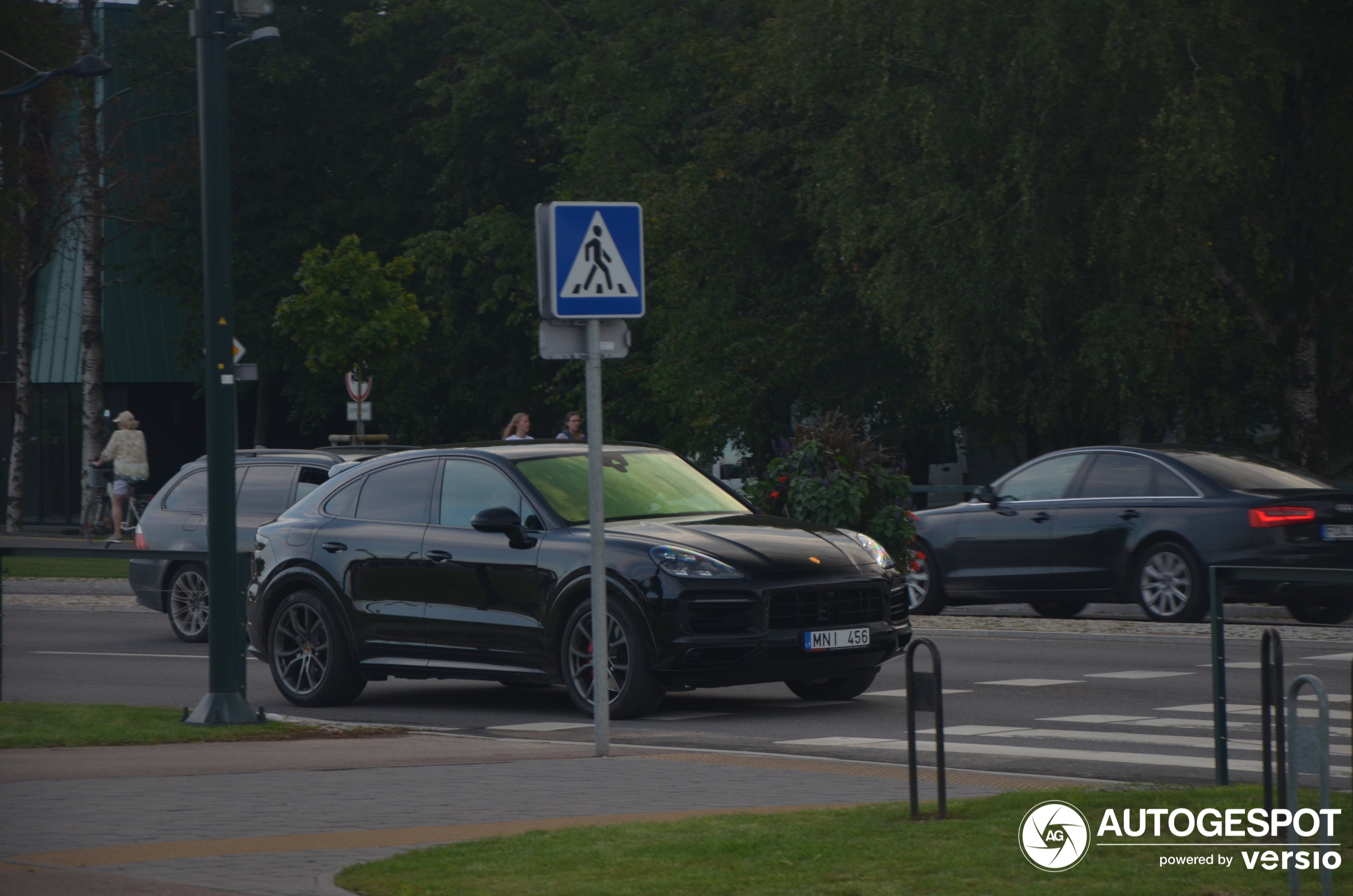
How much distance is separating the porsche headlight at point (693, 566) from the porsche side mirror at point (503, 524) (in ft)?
3.40

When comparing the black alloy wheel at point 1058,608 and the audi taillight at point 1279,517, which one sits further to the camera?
the black alloy wheel at point 1058,608

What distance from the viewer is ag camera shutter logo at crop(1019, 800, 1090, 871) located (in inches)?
253

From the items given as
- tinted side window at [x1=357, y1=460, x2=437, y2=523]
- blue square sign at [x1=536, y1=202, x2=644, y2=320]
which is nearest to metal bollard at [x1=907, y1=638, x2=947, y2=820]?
blue square sign at [x1=536, y1=202, x2=644, y2=320]

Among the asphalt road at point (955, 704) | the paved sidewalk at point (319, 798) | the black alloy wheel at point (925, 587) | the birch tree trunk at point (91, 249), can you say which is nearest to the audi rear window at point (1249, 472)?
the asphalt road at point (955, 704)

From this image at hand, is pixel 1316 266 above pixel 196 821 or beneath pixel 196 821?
above

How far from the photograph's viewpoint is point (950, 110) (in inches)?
1141

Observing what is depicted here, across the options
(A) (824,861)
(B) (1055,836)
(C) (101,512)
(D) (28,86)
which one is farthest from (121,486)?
(B) (1055,836)

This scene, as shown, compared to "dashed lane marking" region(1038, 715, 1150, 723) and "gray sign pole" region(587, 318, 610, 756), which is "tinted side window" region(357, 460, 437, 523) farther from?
"dashed lane marking" region(1038, 715, 1150, 723)

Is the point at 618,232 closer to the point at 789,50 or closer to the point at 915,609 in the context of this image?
the point at 915,609

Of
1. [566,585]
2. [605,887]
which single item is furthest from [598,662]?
[605,887]

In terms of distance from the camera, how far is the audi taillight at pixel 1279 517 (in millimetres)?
17594

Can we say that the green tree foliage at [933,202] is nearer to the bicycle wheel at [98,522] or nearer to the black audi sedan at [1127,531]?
the black audi sedan at [1127,531]

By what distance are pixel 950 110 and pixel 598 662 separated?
65.3 ft

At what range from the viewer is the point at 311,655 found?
13766 millimetres
